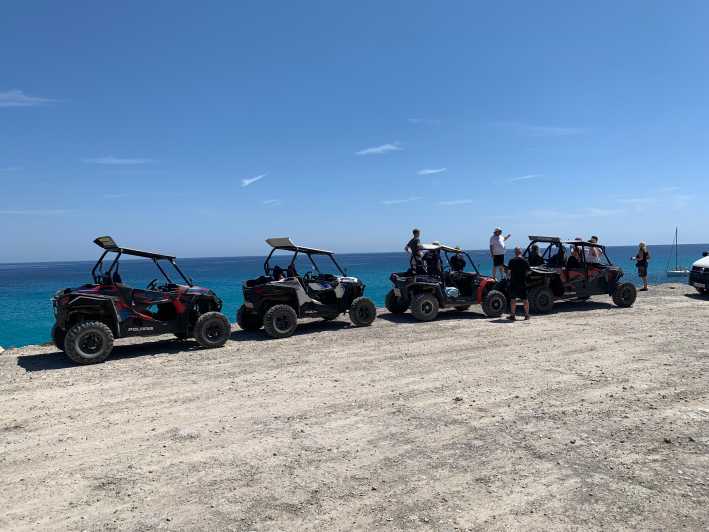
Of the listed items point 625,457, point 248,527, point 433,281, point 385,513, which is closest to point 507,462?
point 625,457

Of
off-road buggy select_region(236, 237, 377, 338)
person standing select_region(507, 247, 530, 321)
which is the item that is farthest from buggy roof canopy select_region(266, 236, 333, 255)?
person standing select_region(507, 247, 530, 321)

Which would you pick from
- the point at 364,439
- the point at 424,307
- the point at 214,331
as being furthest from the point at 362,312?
the point at 364,439

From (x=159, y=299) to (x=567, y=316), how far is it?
9.07m

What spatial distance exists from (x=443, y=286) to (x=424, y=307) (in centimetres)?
77

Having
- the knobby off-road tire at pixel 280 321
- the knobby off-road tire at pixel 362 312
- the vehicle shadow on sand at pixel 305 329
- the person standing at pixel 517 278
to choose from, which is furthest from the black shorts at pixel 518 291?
the knobby off-road tire at pixel 280 321

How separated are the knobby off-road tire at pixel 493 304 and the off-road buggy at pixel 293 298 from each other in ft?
9.11

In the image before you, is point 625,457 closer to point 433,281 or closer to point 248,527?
point 248,527

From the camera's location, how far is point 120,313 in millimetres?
8219

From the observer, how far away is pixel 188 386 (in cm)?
647

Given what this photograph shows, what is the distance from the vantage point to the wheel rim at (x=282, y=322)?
31.5ft

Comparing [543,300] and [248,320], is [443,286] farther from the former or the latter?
[248,320]

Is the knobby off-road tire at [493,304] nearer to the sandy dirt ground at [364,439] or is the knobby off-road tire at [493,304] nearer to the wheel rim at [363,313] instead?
the wheel rim at [363,313]

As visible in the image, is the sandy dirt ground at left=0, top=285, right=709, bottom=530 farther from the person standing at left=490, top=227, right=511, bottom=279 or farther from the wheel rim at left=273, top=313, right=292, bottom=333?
the person standing at left=490, top=227, right=511, bottom=279

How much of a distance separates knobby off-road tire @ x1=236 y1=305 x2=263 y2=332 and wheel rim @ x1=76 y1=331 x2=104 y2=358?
318cm
